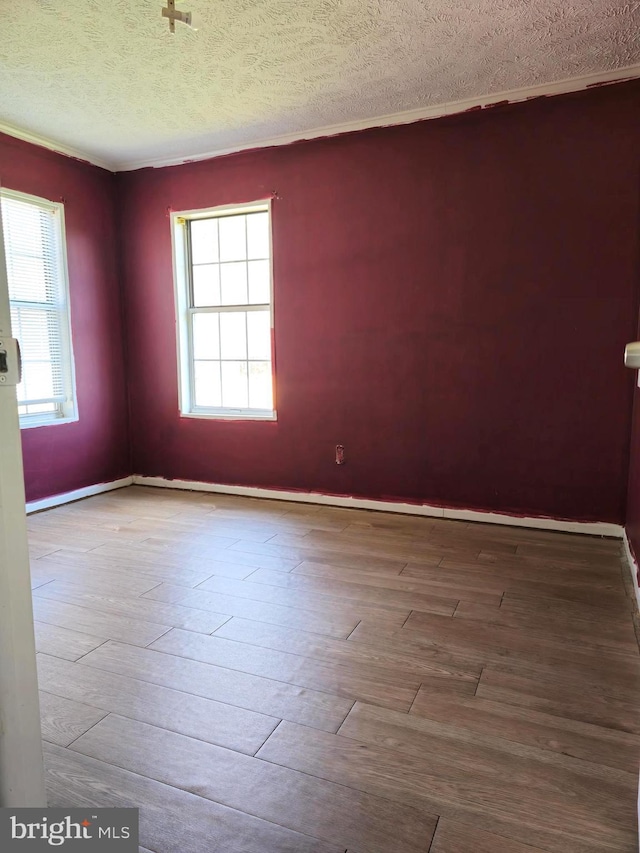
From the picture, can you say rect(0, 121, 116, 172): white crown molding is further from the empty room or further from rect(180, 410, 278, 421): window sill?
rect(180, 410, 278, 421): window sill

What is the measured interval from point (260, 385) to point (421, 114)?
2257mm

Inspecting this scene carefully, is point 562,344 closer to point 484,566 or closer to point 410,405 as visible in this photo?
point 410,405

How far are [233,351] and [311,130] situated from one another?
1.76 meters

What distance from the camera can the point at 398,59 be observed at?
2.98 m

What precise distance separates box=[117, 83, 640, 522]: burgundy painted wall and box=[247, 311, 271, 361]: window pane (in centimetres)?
15

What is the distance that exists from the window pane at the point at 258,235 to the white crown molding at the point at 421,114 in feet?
1.63

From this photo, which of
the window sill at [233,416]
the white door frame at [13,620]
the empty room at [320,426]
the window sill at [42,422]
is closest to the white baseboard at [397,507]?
the empty room at [320,426]

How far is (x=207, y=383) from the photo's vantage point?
4.73m

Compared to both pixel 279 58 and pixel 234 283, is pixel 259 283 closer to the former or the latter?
pixel 234 283

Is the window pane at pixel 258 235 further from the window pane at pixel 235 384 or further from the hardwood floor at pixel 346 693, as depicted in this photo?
the hardwood floor at pixel 346 693

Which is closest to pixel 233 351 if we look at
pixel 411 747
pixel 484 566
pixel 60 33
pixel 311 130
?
pixel 311 130

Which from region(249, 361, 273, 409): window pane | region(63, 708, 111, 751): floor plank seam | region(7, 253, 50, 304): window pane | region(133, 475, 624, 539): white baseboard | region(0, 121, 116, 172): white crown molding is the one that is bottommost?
region(63, 708, 111, 751): floor plank seam

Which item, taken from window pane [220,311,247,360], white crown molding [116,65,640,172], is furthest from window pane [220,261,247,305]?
white crown molding [116,65,640,172]

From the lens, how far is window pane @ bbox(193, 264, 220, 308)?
15.0ft
